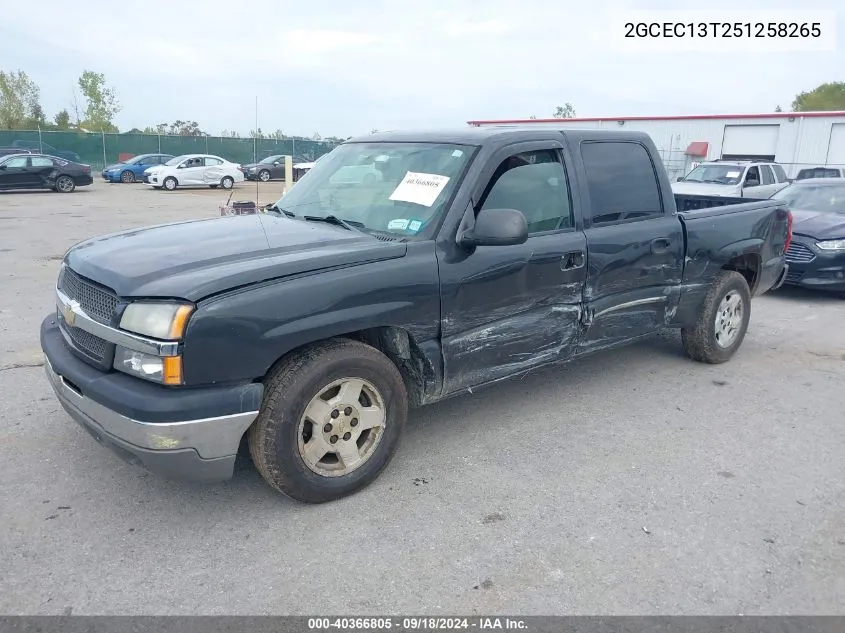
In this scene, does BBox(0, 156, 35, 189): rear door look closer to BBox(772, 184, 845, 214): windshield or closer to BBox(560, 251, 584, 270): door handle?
BBox(772, 184, 845, 214): windshield

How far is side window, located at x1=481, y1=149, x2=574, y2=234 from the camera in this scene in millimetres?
4008

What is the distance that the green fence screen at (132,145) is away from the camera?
35.4 metres

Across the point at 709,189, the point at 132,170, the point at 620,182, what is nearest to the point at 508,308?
the point at 620,182

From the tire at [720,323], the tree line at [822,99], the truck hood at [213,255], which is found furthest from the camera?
the tree line at [822,99]

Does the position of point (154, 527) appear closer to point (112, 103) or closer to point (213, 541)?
point (213, 541)

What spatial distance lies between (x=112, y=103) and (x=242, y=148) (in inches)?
1299

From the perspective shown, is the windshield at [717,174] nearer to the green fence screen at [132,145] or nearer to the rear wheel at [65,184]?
the rear wheel at [65,184]

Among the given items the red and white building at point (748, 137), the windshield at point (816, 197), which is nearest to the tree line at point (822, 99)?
the red and white building at point (748, 137)

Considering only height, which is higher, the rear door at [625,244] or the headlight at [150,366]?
the rear door at [625,244]

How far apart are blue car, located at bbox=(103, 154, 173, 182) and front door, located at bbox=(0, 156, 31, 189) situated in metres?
7.79

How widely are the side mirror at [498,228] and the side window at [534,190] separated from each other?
0.36m

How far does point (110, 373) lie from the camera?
3.12m

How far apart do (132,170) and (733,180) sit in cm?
2556

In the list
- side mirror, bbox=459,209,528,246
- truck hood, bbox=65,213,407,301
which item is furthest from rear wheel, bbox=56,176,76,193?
side mirror, bbox=459,209,528,246
